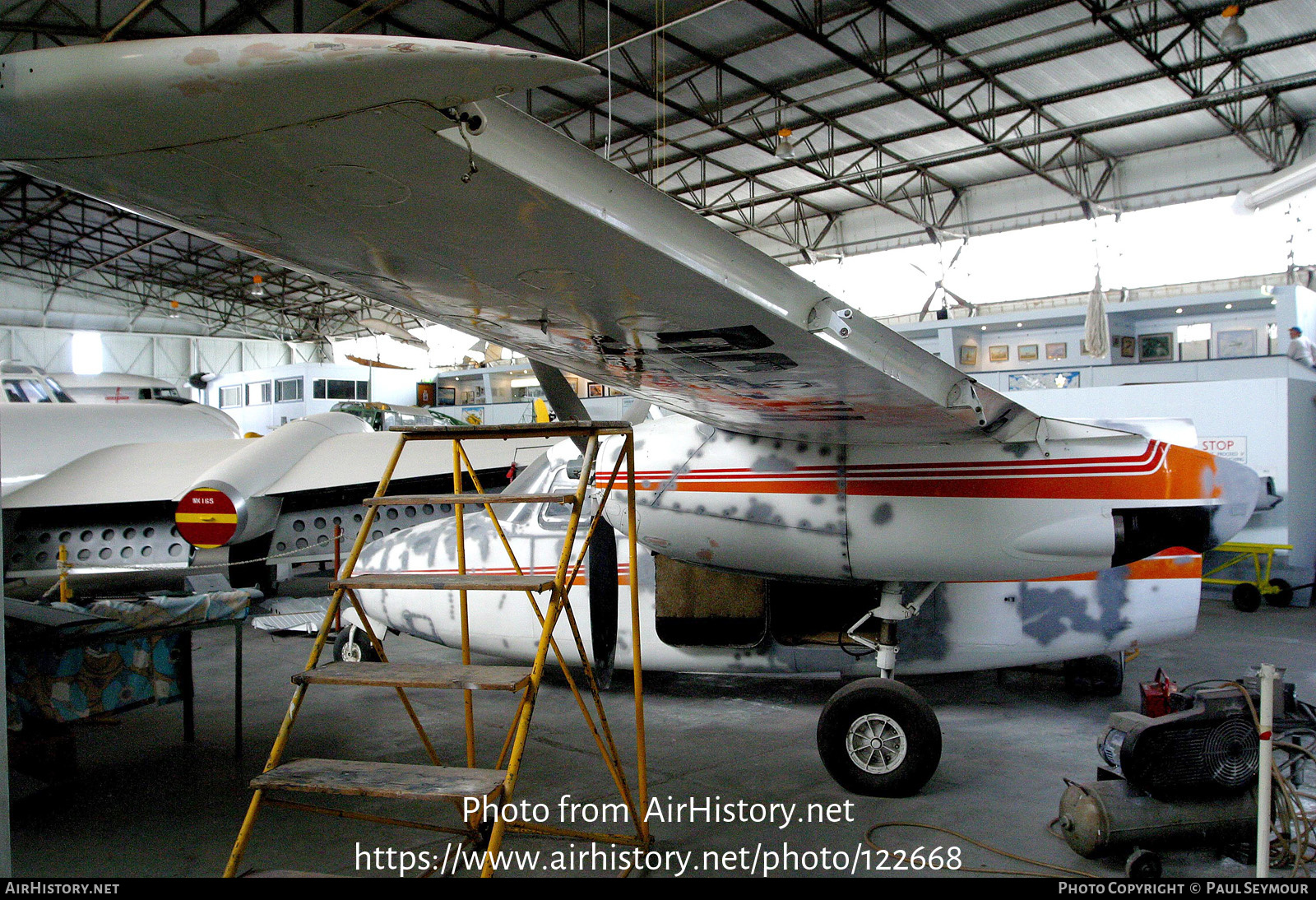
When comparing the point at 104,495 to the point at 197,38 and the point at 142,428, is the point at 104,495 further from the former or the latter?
the point at 197,38

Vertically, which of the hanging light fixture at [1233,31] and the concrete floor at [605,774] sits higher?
the hanging light fixture at [1233,31]

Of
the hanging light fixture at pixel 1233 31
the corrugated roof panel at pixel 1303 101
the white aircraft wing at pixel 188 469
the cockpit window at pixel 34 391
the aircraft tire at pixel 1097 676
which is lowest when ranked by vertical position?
the aircraft tire at pixel 1097 676

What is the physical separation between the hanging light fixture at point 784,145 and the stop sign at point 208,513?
1573 cm

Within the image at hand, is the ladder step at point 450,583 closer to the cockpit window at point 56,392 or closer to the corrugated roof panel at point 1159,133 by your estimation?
the cockpit window at point 56,392

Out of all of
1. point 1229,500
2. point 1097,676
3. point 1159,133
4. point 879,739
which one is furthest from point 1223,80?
point 879,739

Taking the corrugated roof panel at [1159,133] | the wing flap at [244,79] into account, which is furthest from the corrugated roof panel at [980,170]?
the wing flap at [244,79]

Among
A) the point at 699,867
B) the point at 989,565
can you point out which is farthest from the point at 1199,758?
the point at 699,867

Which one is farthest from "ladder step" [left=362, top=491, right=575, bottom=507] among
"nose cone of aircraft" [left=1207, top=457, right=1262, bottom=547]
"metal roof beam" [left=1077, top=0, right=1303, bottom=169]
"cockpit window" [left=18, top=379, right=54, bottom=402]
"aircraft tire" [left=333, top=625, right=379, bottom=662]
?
"metal roof beam" [left=1077, top=0, right=1303, bottom=169]

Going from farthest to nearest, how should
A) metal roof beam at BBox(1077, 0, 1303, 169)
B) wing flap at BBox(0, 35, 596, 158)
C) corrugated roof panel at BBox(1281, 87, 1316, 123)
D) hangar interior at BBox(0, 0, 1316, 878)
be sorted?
1. corrugated roof panel at BBox(1281, 87, 1316, 123)
2. metal roof beam at BBox(1077, 0, 1303, 169)
3. hangar interior at BBox(0, 0, 1316, 878)
4. wing flap at BBox(0, 35, 596, 158)

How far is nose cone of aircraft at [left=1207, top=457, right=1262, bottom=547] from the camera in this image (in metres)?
5.00

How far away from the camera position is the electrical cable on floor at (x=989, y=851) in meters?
3.88

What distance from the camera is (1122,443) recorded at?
4965 millimetres

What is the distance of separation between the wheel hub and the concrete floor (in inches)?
8.6

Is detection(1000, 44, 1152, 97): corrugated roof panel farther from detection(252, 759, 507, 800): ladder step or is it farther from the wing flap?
the wing flap
